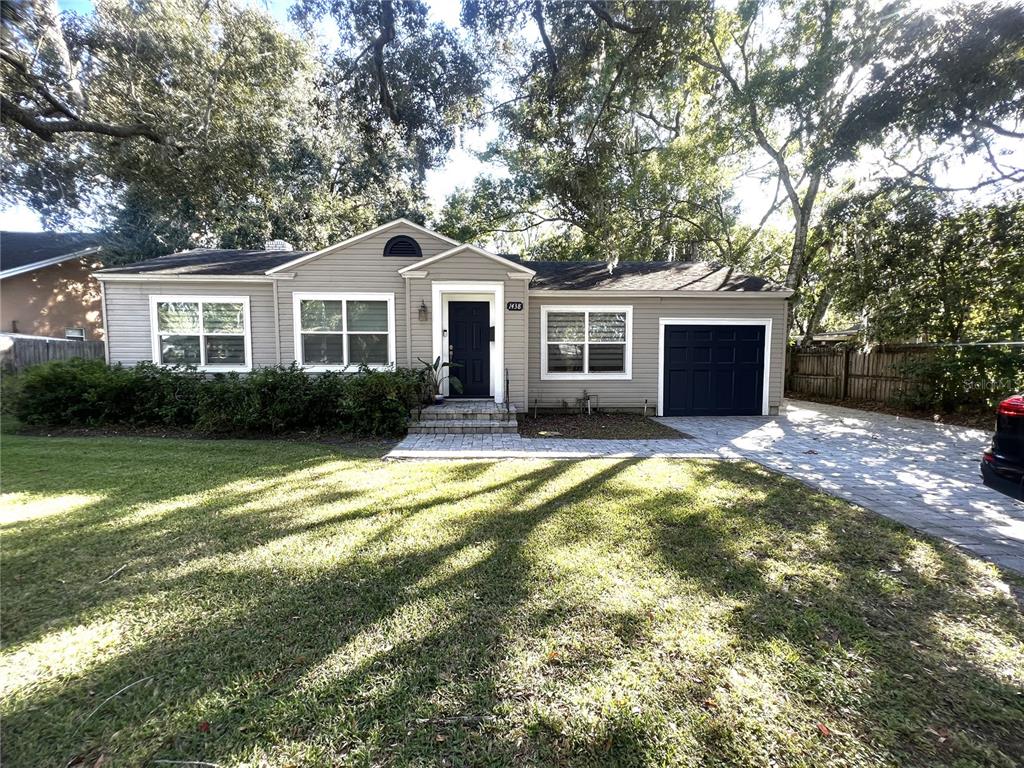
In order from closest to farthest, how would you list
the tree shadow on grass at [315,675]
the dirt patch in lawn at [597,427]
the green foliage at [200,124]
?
the tree shadow on grass at [315,675] < the dirt patch in lawn at [597,427] < the green foliage at [200,124]

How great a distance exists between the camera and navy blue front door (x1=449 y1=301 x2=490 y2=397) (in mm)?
9656

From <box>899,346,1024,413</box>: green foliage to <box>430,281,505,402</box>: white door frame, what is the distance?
33.1 feet

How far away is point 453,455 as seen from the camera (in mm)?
6383

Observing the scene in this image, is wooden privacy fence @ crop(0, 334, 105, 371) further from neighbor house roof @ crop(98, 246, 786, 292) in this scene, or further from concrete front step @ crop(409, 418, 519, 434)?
concrete front step @ crop(409, 418, 519, 434)

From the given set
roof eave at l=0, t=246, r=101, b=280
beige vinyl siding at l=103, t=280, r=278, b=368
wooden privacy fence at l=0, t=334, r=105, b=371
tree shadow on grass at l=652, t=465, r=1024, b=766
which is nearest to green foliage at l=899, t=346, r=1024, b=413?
tree shadow on grass at l=652, t=465, r=1024, b=766

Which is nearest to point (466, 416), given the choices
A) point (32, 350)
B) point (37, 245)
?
point (32, 350)

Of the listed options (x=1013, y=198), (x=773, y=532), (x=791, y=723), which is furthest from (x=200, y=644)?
(x=1013, y=198)

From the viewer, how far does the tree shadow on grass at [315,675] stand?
1.73 metres

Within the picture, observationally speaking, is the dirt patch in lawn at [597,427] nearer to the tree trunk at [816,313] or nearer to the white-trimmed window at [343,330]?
the white-trimmed window at [343,330]

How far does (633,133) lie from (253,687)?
61.9ft

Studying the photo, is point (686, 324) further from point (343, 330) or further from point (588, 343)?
point (343, 330)

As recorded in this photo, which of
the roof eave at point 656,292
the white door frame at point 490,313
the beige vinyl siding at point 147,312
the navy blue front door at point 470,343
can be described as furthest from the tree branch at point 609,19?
the beige vinyl siding at point 147,312

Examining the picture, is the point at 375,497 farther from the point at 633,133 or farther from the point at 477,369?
the point at 633,133

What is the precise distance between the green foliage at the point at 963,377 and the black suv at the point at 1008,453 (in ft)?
31.0
